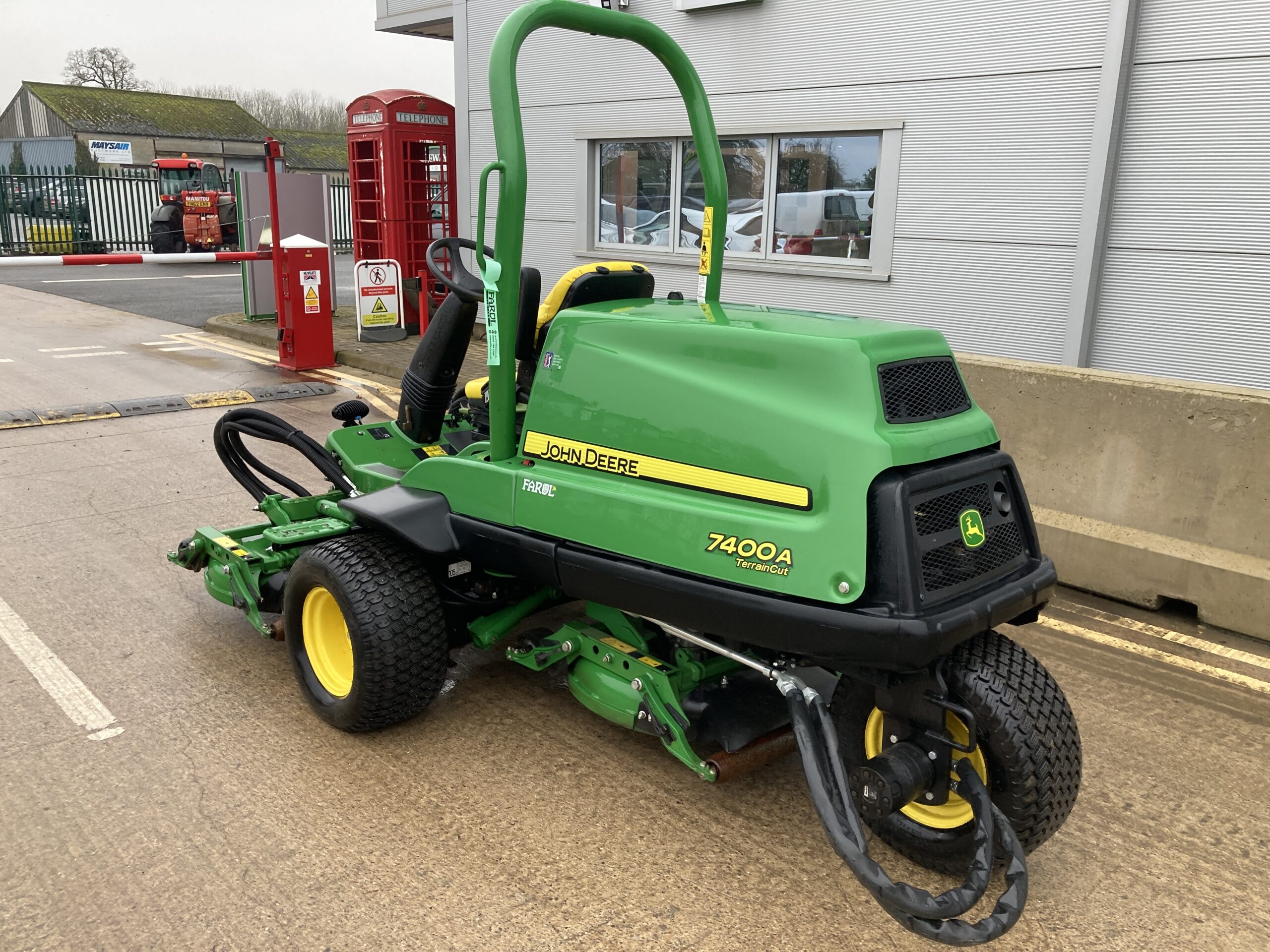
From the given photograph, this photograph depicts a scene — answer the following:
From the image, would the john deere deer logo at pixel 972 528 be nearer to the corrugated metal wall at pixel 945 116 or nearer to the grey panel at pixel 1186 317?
the grey panel at pixel 1186 317

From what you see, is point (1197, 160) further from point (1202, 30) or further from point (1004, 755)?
point (1004, 755)

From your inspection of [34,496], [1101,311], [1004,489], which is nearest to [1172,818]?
[1004,489]

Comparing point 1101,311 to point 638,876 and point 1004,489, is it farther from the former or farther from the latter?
point 638,876

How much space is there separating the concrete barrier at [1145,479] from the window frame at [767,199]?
341cm

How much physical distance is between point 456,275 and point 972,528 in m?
1.99

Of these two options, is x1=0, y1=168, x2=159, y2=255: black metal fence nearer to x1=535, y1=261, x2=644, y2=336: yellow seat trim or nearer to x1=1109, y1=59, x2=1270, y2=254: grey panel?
x1=1109, y1=59, x2=1270, y2=254: grey panel

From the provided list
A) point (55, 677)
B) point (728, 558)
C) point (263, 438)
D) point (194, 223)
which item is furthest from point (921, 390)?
point (194, 223)

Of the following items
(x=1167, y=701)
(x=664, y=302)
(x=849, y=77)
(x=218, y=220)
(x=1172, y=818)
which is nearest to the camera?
(x=1172, y=818)

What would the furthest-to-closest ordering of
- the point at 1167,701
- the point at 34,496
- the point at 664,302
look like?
the point at 34,496, the point at 1167,701, the point at 664,302

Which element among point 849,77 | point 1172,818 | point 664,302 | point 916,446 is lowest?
point 1172,818

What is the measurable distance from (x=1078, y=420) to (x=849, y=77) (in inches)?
186

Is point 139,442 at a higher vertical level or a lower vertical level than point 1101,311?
lower

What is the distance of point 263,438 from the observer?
485 centimetres

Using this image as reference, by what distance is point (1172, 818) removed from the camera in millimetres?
3287
